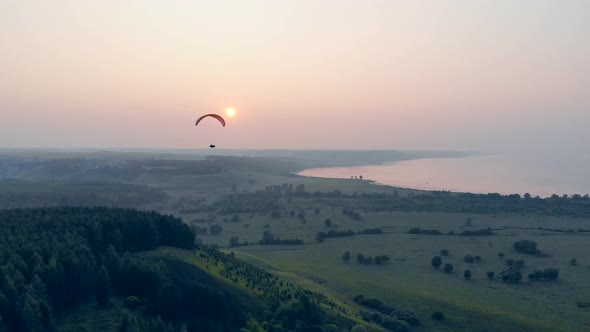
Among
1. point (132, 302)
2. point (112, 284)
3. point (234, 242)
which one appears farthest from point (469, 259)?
point (112, 284)

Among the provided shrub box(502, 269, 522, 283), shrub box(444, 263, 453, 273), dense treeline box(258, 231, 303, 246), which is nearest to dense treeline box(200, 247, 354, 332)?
shrub box(444, 263, 453, 273)

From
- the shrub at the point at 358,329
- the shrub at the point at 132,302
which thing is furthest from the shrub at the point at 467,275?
the shrub at the point at 132,302

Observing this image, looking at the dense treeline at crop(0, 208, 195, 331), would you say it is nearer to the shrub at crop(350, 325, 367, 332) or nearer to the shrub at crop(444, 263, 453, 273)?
the shrub at crop(350, 325, 367, 332)

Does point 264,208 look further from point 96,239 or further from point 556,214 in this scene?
point 96,239

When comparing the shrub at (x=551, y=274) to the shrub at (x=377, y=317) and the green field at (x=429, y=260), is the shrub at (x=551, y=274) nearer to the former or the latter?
the green field at (x=429, y=260)

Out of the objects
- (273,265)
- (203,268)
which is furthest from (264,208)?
(203,268)

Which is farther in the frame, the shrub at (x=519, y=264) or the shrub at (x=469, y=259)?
the shrub at (x=469, y=259)

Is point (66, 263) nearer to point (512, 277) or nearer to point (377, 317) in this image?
point (377, 317)
